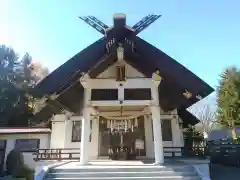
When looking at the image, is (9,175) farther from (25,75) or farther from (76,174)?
(25,75)

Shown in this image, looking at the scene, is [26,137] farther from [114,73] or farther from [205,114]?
[205,114]

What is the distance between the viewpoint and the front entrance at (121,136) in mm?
10980

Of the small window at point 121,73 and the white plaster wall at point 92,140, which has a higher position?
the small window at point 121,73

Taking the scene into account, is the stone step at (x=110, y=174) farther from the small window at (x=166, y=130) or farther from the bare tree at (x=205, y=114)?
the bare tree at (x=205, y=114)

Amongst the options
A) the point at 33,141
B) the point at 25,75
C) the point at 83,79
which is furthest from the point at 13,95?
the point at 83,79

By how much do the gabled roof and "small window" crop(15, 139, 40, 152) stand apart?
→ 6.01 metres

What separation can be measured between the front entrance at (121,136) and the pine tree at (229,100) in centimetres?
1351

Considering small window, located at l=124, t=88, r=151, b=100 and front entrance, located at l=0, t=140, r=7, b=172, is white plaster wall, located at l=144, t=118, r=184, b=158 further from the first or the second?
front entrance, located at l=0, t=140, r=7, b=172

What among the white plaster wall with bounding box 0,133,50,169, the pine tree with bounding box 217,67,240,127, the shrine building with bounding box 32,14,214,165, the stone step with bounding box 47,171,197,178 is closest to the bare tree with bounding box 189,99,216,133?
the pine tree with bounding box 217,67,240,127

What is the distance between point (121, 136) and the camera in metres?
11.6

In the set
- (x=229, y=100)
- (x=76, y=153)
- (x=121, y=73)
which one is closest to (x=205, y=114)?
(x=229, y=100)

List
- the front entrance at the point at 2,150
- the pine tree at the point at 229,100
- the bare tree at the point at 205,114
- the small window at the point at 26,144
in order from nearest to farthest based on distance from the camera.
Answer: the front entrance at the point at 2,150 → the small window at the point at 26,144 → the pine tree at the point at 229,100 → the bare tree at the point at 205,114

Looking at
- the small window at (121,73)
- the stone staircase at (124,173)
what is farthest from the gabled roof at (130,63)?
the stone staircase at (124,173)

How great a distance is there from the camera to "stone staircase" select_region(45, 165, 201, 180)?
696cm
